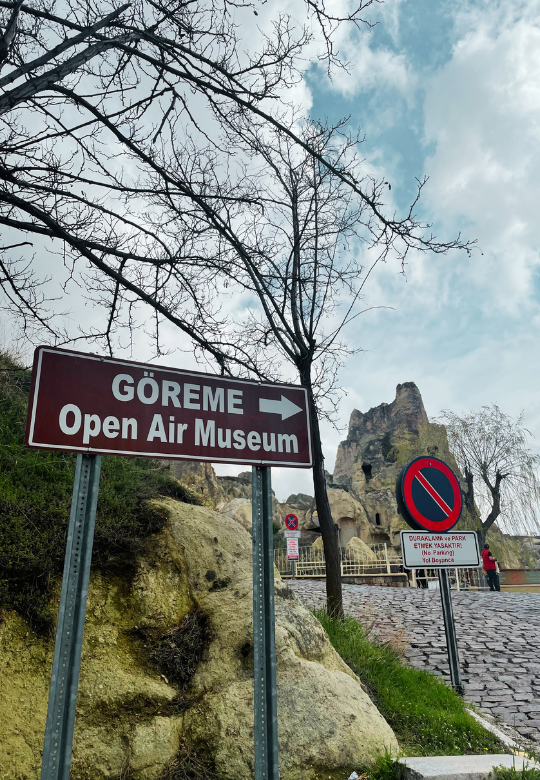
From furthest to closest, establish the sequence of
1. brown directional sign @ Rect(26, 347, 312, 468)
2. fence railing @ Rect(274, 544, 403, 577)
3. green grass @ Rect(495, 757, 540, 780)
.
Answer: fence railing @ Rect(274, 544, 403, 577), green grass @ Rect(495, 757, 540, 780), brown directional sign @ Rect(26, 347, 312, 468)

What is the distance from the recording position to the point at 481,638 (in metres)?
8.52

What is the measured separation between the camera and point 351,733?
152 inches

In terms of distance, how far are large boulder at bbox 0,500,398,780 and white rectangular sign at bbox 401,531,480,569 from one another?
1558 millimetres

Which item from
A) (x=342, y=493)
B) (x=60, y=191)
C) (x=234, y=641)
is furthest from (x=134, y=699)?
(x=342, y=493)

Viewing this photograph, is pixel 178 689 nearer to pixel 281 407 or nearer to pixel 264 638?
pixel 264 638

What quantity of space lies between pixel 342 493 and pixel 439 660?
1120 inches

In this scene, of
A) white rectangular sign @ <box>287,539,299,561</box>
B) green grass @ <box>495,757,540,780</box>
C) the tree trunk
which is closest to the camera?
green grass @ <box>495,757,540,780</box>

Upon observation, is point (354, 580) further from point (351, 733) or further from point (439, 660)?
point (351, 733)

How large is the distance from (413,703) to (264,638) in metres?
3.73

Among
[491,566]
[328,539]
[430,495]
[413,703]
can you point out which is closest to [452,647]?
[413,703]

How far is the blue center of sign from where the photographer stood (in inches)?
241

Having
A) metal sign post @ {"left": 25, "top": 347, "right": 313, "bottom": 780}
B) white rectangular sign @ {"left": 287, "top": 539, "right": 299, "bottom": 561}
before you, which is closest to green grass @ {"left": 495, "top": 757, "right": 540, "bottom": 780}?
metal sign post @ {"left": 25, "top": 347, "right": 313, "bottom": 780}

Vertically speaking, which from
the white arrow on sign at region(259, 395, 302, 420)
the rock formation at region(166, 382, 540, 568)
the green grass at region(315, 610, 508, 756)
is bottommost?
the green grass at region(315, 610, 508, 756)

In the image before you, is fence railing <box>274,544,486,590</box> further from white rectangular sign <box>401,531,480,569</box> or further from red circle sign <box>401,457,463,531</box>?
red circle sign <box>401,457,463,531</box>
